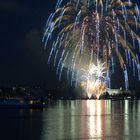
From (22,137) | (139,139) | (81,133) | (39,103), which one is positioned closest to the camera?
(139,139)

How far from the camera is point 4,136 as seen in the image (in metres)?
32.5

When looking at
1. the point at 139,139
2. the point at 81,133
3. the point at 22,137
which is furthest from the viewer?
the point at 81,133

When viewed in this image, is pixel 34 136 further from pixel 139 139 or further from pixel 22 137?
pixel 139 139

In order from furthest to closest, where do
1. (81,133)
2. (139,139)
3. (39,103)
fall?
(39,103), (81,133), (139,139)

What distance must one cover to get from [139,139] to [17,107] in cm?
7675

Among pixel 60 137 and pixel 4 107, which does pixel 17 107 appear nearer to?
pixel 4 107

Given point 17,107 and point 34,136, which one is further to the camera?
point 17,107

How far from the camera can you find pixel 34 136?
105 ft

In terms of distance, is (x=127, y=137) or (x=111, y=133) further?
(x=111, y=133)

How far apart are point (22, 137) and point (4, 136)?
5.58 feet

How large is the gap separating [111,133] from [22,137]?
22.7ft

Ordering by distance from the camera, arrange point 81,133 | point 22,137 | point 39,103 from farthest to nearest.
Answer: point 39,103 → point 81,133 → point 22,137

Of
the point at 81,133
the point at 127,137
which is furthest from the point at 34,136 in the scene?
the point at 127,137

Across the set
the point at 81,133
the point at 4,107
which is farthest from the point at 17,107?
the point at 81,133
